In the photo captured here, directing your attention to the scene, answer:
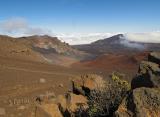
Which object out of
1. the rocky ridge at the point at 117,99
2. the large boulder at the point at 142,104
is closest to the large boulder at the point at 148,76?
the rocky ridge at the point at 117,99

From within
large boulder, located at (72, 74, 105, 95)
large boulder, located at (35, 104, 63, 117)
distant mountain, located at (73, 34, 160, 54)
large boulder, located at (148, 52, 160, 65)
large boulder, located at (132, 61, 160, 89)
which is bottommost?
distant mountain, located at (73, 34, 160, 54)

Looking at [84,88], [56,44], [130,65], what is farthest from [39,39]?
[84,88]

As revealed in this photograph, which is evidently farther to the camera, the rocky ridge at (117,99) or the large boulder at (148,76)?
the large boulder at (148,76)

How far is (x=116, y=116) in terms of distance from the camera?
6.20 m

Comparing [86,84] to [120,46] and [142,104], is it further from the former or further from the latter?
[120,46]

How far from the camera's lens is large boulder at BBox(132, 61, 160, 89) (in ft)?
23.3

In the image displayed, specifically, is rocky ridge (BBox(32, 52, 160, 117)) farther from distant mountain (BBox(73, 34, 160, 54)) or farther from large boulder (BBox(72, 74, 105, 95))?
distant mountain (BBox(73, 34, 160, 54))

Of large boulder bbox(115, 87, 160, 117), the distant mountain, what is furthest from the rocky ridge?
the distant mountain

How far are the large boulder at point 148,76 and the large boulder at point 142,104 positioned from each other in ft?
2.64

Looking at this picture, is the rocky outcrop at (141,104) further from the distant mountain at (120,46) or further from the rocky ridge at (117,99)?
the distant mountain at (120,46)

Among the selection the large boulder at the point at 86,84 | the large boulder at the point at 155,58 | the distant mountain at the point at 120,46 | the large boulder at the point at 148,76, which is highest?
the large boulder at the point at 155,58

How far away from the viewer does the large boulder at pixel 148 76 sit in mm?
7112

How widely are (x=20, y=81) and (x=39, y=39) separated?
4813 cm

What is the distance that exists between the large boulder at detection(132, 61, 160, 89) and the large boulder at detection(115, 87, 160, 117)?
0.81 m
